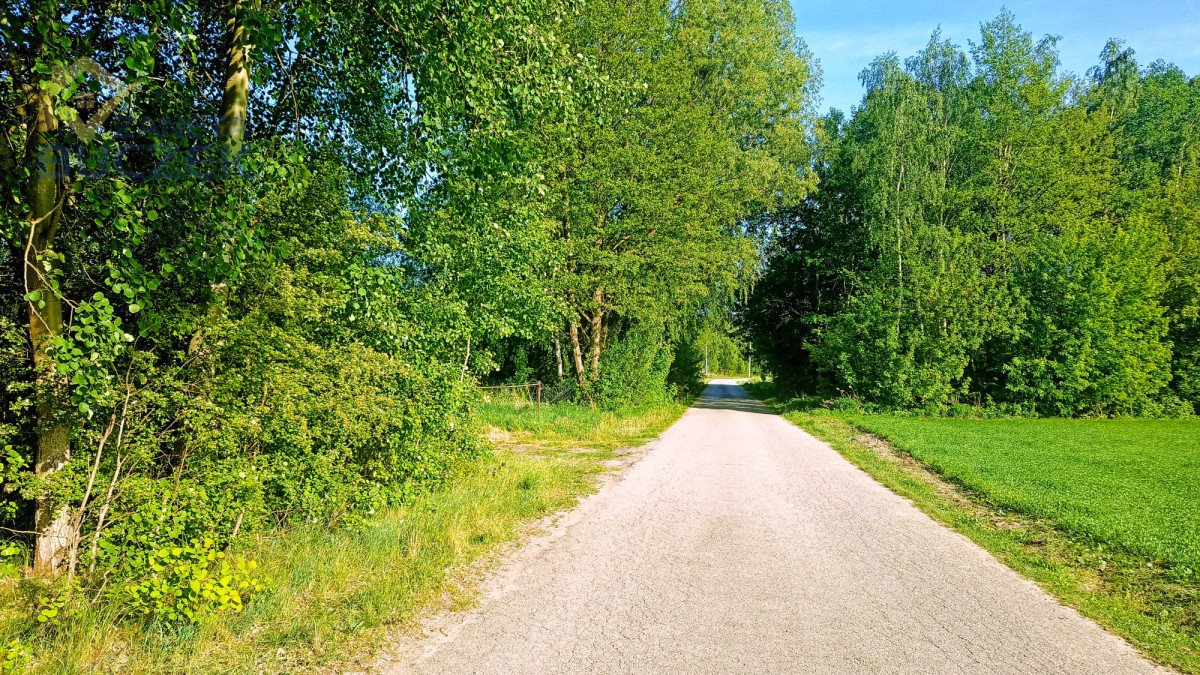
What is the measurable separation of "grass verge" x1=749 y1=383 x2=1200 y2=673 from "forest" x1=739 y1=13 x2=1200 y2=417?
1414cm

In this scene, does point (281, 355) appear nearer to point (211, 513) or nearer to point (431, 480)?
point (211, 513)

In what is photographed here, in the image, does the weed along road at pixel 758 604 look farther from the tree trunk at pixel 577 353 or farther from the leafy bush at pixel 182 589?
the tree trunk at pixel 577 353

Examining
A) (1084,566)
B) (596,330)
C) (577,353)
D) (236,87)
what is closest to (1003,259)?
(596,330)

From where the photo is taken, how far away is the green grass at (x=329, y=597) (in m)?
3.40

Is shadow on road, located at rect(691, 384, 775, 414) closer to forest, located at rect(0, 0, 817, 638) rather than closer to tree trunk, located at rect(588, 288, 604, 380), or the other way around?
tree trunk, located at rect(588, 288, 604, 380)

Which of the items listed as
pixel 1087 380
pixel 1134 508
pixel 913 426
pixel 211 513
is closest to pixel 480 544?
pixel 211 513

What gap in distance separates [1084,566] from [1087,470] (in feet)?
22.2

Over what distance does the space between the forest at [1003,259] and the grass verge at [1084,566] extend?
14143 mm

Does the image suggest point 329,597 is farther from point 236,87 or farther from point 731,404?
point 731,404

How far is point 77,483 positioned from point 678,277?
19.5m

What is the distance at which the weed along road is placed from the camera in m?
3.65

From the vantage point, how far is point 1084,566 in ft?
18.6

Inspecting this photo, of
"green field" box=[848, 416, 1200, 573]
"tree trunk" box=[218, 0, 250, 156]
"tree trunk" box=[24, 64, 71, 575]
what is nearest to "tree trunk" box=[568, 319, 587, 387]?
"green field" box=[848, 416, 1200, 573]

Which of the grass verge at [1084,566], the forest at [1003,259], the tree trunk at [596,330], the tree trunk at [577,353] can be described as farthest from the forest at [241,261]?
the forest at [1003,259]
